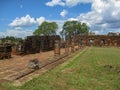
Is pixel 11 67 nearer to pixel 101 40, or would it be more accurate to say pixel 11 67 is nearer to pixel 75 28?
pixel 101 40

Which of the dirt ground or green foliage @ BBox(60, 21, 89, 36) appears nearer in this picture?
the dirt ground

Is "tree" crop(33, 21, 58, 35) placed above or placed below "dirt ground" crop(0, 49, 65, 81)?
above

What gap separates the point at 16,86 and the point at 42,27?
8522 cm

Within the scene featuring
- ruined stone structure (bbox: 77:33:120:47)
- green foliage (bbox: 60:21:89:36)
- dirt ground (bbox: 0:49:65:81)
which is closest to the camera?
dirt ground (bbox: 0:49:65:81)

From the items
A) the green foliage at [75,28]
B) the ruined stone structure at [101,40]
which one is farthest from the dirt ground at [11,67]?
the green foliage at [75,28]

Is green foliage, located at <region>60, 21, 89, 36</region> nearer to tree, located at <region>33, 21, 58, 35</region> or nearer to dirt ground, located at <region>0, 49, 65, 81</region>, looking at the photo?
tree, located at <region>33, 21, 58, 35</region>

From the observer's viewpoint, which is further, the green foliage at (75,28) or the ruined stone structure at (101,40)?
the green foliage at (75,28)

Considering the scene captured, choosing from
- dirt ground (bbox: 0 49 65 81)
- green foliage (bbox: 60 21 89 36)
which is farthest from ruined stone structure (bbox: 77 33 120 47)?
dirt ground (bbox: 0 49 65 81)

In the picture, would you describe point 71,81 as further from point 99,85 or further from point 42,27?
point 42,27

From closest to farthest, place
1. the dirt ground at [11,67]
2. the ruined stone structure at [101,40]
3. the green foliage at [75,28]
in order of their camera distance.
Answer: the dirt ground at [11,67] → the ruined stone structure at [101,40] → the green foliage at [75,28]

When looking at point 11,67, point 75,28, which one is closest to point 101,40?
point 75,28

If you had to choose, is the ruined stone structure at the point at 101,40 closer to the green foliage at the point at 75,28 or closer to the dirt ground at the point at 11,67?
the green foliage at the point at 75,28

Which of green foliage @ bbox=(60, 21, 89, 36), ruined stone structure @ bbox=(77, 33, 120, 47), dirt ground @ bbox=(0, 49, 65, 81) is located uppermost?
green foliage @ bbox=(60, 21, 89, 36)

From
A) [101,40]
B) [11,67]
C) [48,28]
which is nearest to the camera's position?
[11,67]
